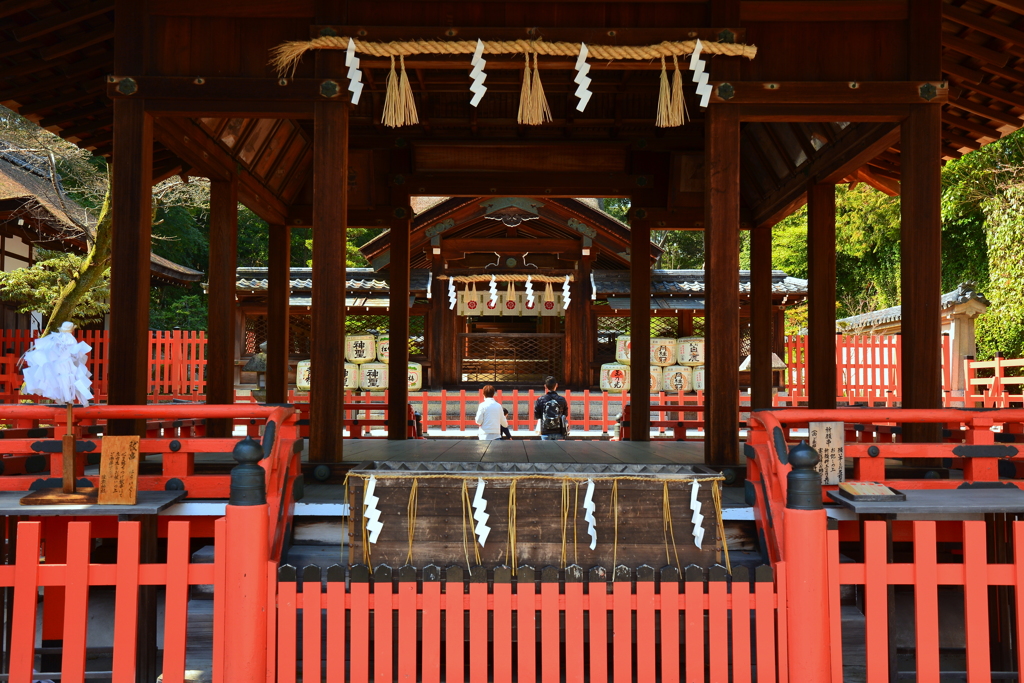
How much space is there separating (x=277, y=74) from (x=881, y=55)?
3.94 metres

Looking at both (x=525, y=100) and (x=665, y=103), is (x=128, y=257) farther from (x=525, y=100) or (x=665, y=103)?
(x=665, y=103)

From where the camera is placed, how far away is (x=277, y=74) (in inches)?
184

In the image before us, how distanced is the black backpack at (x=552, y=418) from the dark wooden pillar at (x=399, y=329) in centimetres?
253

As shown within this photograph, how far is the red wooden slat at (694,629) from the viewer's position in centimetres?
287

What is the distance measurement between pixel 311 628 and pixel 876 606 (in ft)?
7.37

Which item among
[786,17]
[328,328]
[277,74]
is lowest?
[328,328]

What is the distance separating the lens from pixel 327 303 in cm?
453

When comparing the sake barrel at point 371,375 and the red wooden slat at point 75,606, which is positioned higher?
the sake barrel at point 371,375

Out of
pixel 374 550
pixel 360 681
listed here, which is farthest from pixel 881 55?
pixel 360 681

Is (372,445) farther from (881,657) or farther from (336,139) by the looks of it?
(881,657)

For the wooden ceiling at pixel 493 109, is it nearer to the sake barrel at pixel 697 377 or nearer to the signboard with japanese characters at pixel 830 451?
the signboard with japanese characters at pixel 830 451

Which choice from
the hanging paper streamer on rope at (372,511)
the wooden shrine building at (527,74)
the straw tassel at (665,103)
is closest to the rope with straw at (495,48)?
the wooden shrine building at (527,74)

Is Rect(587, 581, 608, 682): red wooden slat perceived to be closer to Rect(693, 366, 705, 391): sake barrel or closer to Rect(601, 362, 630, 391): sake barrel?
Rect(601, 362, 630, 391): sake barrel

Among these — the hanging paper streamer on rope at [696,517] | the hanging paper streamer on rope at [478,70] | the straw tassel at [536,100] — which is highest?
the hanging paper streamer on rope at [478,70]
